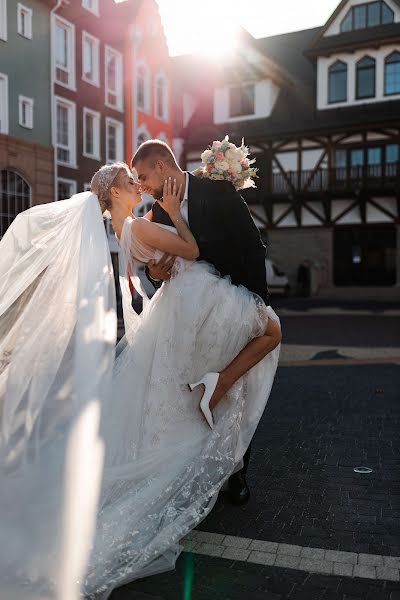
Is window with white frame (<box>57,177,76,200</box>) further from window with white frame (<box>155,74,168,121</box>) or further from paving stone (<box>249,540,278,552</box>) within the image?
paving stone (<box>249,540,278,552</box>)

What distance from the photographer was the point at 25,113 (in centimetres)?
2364

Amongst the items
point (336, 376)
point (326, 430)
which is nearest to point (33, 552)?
point (326, 430)

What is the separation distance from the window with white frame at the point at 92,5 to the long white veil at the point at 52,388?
26.5m

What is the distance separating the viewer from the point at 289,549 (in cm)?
345

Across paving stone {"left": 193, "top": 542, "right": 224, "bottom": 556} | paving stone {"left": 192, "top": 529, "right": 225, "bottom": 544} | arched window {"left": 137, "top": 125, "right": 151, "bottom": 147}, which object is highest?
arched window {"left": 137, "top": 125, "right": 151, "bottom": 147}

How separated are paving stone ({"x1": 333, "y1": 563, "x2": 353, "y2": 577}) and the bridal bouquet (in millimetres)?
2303

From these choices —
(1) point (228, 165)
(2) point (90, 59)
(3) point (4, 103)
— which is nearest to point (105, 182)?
(1) point (228, 165)

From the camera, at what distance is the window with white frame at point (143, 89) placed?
32.0m

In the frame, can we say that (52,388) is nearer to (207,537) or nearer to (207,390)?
(207,390)

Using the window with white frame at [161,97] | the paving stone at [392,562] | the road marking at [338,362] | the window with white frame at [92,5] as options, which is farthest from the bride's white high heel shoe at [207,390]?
the window with white frame at [161,97]

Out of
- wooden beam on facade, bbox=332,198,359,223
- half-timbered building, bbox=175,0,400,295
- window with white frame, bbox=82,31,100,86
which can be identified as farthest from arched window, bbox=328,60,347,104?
window with white frame, bbox=82,31,100,86

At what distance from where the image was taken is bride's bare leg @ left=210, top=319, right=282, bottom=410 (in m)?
3.85

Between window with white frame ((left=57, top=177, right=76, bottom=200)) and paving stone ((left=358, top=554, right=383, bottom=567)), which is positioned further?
window with white frame ((left=57, top=177, right=76, bottom=200))

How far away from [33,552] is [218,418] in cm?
140
